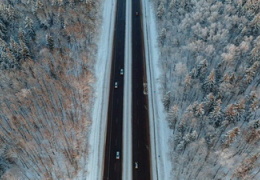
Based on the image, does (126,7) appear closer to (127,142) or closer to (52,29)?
(52,29)

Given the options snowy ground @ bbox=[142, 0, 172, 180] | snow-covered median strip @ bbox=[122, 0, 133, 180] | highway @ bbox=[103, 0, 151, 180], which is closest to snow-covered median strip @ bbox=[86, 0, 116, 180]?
highway @ bbox=[103, 0, 151, 180]

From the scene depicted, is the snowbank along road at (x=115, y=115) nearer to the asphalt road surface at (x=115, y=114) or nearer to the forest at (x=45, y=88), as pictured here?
the asphalt road surface at (x=115, y=114)

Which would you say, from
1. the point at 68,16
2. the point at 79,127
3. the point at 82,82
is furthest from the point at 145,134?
the point at 68,16

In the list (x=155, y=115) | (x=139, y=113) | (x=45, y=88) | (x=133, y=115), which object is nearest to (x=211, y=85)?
(x=155, y=115)

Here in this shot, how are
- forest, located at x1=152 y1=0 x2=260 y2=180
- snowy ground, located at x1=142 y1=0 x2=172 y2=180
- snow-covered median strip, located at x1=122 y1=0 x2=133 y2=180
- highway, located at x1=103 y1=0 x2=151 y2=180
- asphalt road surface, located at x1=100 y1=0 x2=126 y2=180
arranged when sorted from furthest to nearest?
snowy ground, located at x1=142 y1=0 x2=172 y2=180, snow-covered median strip, located at x1=122 y1=0 x2=133 y2=180, highway, located at x1=103 y1=0 x2=151 y2=180, asphalt road surface, located at x1=100 y1=0 x2=126 y2=180, forest, located at x1=152 y1=0 x2=260 y2=180

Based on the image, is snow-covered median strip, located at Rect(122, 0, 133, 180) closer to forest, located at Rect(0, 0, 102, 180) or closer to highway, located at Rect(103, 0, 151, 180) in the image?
highway, located at Rect(103, 0, 151, 180)

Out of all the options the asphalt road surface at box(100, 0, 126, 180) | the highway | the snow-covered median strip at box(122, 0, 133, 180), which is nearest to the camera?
the asphalt road surface at box(100, 0, 126, 180)
